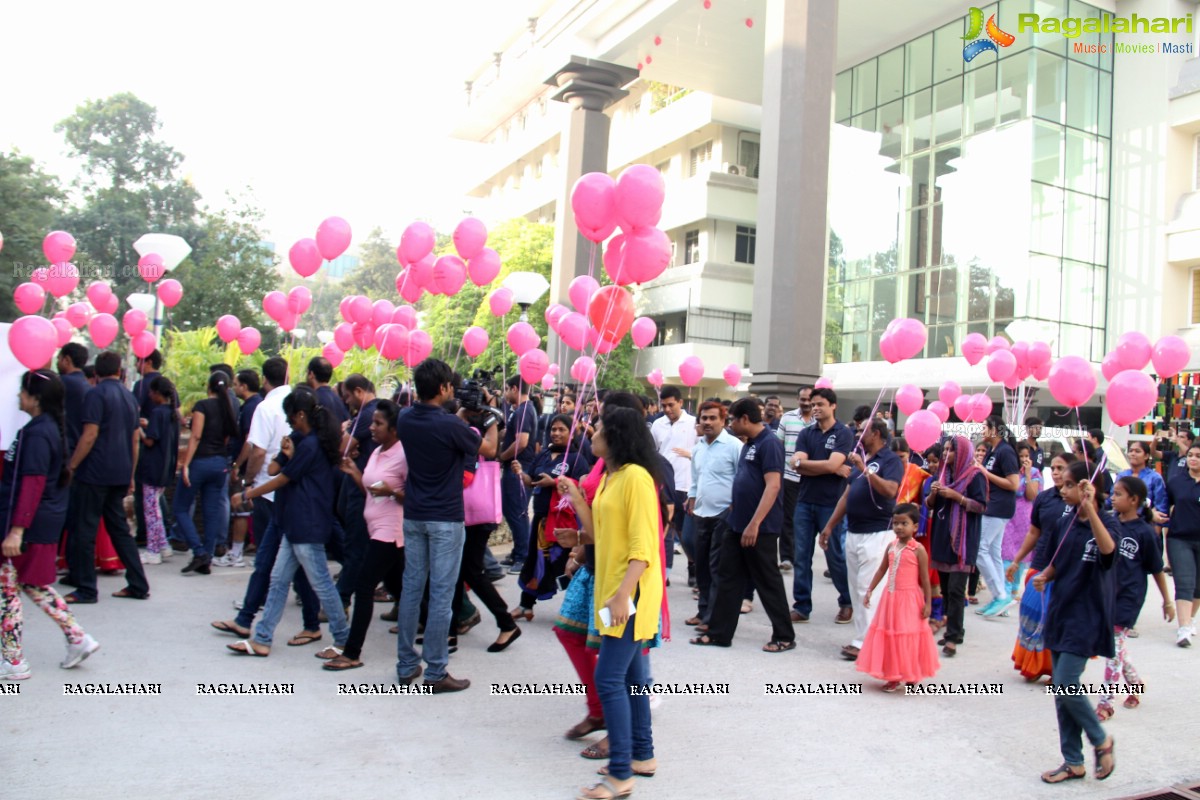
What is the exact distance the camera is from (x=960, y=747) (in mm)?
5090

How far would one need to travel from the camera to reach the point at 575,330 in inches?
364

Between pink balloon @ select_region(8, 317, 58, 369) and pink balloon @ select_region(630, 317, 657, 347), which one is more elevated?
pink balloon @ select_region(630, 317, 657, 347)

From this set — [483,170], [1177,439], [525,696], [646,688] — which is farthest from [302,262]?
[483,170]

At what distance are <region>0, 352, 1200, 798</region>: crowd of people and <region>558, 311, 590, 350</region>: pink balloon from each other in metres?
0.77

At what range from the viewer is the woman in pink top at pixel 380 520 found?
19.2 ft

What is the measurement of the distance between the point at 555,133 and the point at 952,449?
36.2m

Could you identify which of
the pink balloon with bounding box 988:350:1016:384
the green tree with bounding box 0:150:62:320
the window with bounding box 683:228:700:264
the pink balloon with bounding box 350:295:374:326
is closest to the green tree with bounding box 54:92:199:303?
the green tree with bounding box 0:150:62:320

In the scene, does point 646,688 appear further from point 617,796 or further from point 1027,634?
point 1027,634

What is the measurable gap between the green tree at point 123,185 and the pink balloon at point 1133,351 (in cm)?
Result: 3776

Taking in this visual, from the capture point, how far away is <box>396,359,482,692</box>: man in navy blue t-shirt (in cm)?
548

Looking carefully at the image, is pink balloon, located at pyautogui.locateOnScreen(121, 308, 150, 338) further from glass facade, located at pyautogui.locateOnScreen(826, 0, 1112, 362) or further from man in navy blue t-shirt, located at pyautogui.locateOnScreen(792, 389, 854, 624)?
glass facade, located at pyautogui.locateOnScreen(826, 0, 1112, 362)

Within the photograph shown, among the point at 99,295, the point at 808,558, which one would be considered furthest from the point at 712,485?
the point at 99,295

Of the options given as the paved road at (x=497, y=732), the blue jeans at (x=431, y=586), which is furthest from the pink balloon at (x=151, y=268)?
the blue jeans at (x=431, y=586)

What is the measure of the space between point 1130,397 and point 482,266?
636cm
